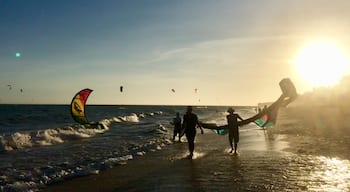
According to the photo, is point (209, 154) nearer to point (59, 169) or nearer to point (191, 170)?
point (191, 170)

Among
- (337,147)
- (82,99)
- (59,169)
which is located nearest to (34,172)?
(59,169)

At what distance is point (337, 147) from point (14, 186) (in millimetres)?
12680

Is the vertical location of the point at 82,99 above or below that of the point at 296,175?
above

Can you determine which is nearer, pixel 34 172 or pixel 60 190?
pixel 60 190

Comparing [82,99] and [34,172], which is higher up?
[82,99]

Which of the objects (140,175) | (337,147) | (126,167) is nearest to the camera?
(140,175)

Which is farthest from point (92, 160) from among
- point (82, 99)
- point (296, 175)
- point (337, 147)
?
point (82, 99)

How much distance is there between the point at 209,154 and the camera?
1574 cm

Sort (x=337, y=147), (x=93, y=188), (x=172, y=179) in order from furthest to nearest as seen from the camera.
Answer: (x=337, y=147) < (x=172, y=179) < (x=93, y=188)

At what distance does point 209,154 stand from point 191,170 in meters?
4.25

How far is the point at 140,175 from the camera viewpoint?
11.2 metres

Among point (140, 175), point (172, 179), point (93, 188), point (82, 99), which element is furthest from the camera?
point (82, 99)

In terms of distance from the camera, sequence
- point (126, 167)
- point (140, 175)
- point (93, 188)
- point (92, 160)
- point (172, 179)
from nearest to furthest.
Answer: point (93, 188), point (172, 179), point (140, 175), point (126, 167), point (92, 160)

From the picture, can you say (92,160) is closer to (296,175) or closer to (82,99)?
(296,175)
